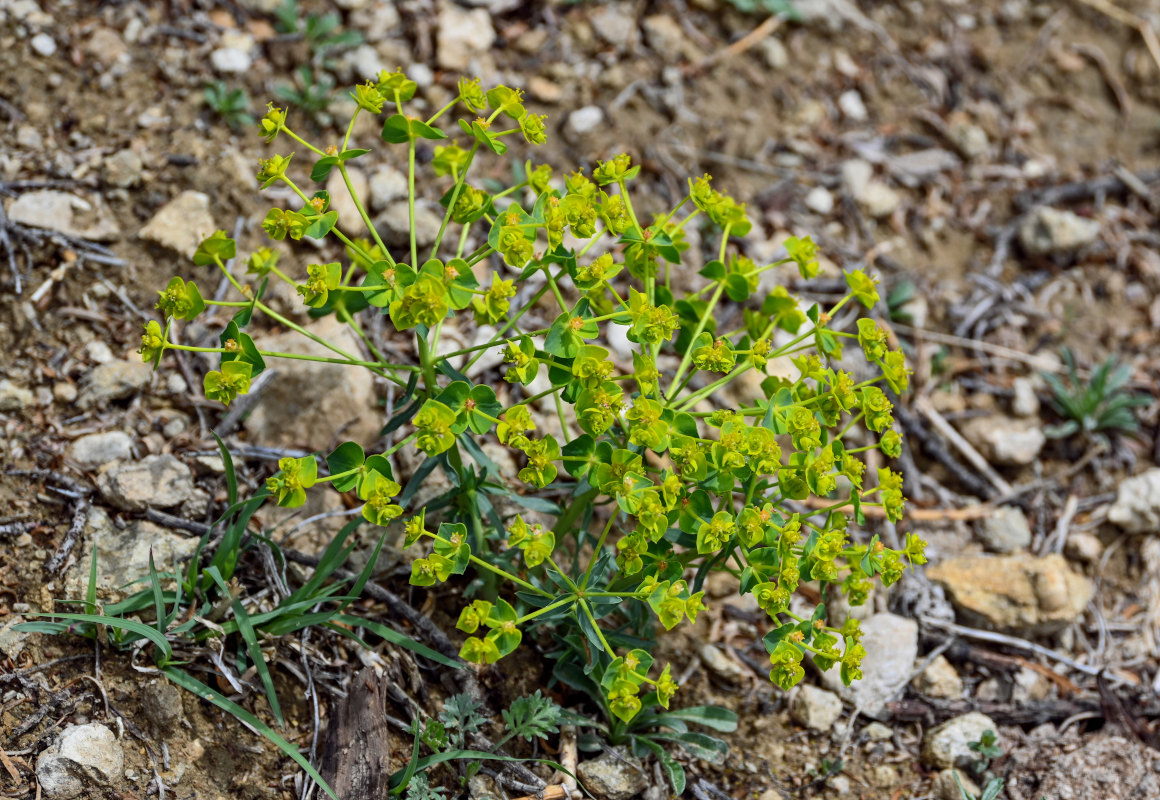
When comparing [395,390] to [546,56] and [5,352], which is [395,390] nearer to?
[5,352]

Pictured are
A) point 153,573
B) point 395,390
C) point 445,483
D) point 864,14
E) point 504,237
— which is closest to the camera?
point 504,237

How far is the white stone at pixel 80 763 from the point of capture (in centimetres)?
234

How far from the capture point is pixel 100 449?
303cm

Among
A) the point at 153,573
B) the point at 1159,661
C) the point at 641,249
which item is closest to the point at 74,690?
the point at 153,573

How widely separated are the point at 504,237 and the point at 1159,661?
2863mm

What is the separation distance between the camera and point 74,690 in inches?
A: 99.3

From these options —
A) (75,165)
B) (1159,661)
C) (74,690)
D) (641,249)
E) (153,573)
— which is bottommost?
(1159,661)

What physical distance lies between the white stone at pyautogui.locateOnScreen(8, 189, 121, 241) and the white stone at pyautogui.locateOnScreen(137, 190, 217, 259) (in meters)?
0.13

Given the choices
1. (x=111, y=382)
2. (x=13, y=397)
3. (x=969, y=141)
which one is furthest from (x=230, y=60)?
(x=969, y=141)

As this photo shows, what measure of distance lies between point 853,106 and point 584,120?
1.45 meters

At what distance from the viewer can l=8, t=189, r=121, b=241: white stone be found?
3361 mm

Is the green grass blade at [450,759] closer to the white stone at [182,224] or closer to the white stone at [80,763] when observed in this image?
the white stone at [80,763]

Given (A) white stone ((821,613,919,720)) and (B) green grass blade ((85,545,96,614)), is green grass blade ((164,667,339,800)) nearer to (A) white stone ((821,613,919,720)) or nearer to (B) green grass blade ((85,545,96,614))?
(B) green grass blade ((85,545,96,614))

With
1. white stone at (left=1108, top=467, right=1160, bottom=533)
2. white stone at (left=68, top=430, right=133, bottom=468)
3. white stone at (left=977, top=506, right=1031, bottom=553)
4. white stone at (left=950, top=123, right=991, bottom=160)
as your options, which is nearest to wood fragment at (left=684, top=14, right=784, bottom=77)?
white stone at (left=950, top=123, right=991, bottom=160)
